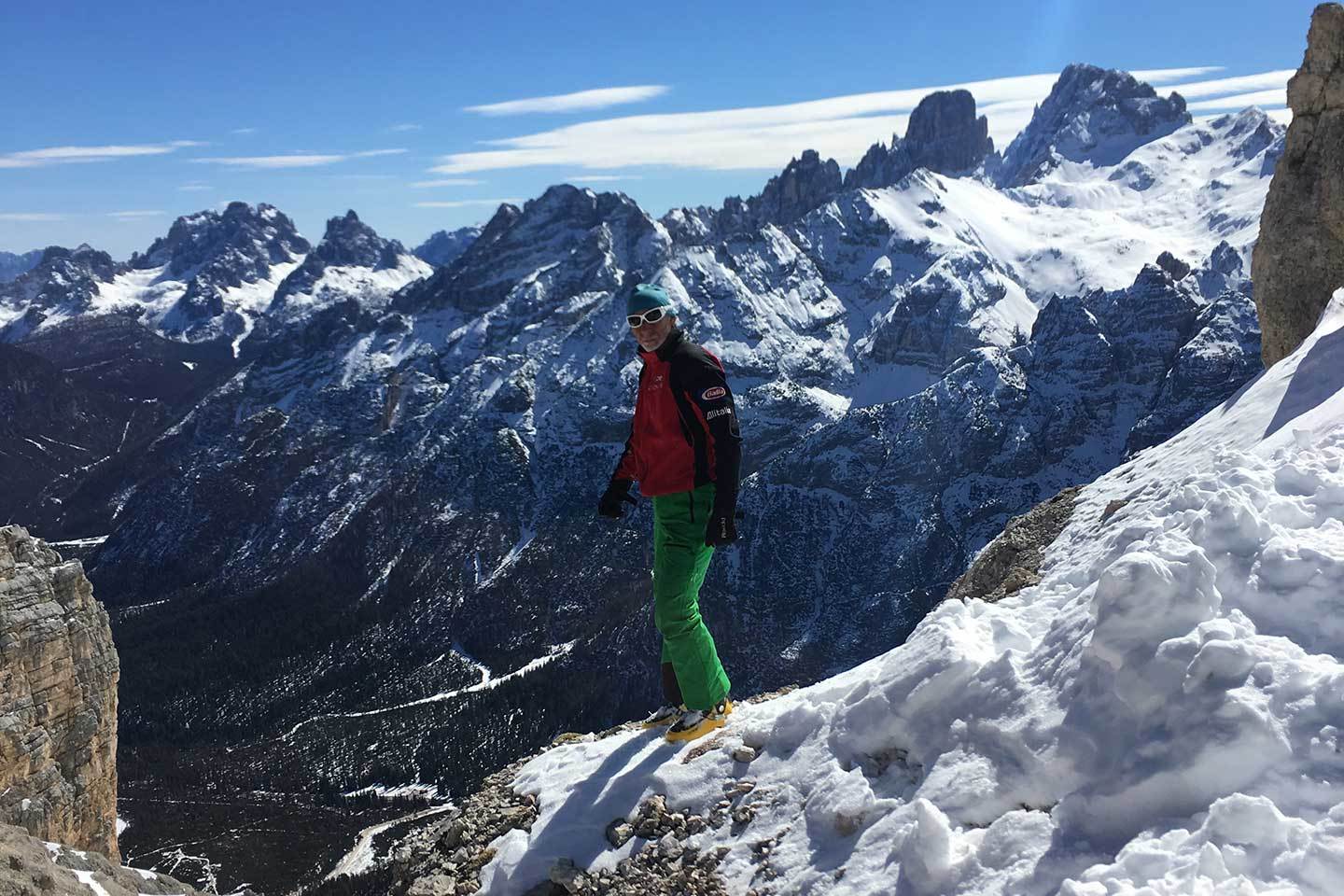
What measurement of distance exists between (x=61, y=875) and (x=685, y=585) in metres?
14.2

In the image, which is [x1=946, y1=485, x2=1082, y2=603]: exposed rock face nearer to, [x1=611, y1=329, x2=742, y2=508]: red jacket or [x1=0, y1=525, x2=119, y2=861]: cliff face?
[x1=611, y1=329, x2=742, y2=508]: red jacket

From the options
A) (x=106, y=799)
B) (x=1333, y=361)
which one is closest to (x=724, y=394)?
(x=1333, y=361)

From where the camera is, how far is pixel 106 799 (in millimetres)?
41750

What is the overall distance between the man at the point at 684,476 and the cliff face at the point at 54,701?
30.1m

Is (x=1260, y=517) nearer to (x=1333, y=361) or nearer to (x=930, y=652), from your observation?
(x=930, y=652)

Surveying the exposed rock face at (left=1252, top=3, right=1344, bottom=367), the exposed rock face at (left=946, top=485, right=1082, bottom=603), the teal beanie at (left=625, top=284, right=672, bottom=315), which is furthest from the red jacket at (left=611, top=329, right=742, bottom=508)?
the exposed rock face at (left=1252, top=3, right=1344, bottom=367)

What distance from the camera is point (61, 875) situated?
18031 millimetres

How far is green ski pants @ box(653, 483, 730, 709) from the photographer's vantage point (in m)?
12.9

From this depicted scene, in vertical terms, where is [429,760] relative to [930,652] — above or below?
below

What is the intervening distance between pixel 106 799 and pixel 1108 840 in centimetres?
4597

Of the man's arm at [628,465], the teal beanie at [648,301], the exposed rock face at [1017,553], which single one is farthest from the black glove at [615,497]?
the exposed rock face at [1017,553]

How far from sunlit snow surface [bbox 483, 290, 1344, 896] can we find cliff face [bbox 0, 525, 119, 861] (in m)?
31.5

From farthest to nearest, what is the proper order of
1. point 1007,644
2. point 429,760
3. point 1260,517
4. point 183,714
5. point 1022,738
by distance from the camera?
point 183,714 < point 429,760 < point 1007,644 < point 1260,517 < point 1022,738

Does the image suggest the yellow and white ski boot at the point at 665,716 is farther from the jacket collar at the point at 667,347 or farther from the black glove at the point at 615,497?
the jacket collar at the point at 667,347
